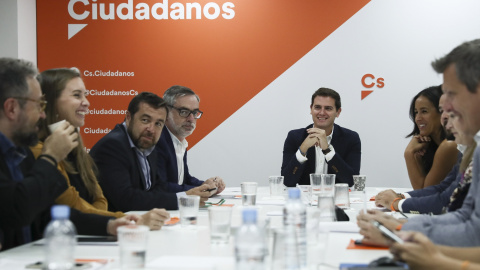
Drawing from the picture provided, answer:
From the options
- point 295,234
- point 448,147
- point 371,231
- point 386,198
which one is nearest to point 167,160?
point 386,198

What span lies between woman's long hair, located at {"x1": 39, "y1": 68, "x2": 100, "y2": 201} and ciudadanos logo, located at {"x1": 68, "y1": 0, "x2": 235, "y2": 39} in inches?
115

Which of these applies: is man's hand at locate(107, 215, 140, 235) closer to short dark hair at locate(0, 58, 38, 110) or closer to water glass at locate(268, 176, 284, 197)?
short dark hair at locate(0, 58, 38, 110)

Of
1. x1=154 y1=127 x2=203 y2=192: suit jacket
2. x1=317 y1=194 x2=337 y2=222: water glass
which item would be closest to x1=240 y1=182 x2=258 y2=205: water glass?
x1=317 y1=194 x2=337 y2=222: water glass

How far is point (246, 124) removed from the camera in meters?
5.83

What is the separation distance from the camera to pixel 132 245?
1666mm

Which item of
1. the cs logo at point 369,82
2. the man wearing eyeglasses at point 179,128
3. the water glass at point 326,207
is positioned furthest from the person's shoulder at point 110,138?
the cs logo at point 369,82

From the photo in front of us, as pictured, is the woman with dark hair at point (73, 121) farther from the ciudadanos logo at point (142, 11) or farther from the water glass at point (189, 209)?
the ciudadanos logo at point (142, 11)

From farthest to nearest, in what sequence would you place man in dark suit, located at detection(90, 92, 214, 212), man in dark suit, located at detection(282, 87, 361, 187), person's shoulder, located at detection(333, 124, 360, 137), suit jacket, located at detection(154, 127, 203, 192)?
person's shoulder, located at detection(333, 124, 360, 137) → man in dark suit, located at detection(282, 87, 361, 187) → suit jacket, located at detection(154, 127, 203, 192) → man in dark suit, located at detection(90, 92, 214, 212)

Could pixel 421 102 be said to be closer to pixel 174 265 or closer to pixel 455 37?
pixel 455 37

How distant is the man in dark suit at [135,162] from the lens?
10.9 feet

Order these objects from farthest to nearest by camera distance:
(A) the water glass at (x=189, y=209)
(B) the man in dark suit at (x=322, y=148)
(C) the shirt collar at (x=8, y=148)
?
(B) the man in dark suit at (x=322, y=148), (A) the water glass at (x=189, y=209), (C) the shirt collar at (x=8, y=148)

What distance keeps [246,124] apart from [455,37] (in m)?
2.19

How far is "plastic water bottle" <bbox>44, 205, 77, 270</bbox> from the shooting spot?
1587 millimetres

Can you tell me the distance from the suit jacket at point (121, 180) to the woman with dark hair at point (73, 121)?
0.18 metres
